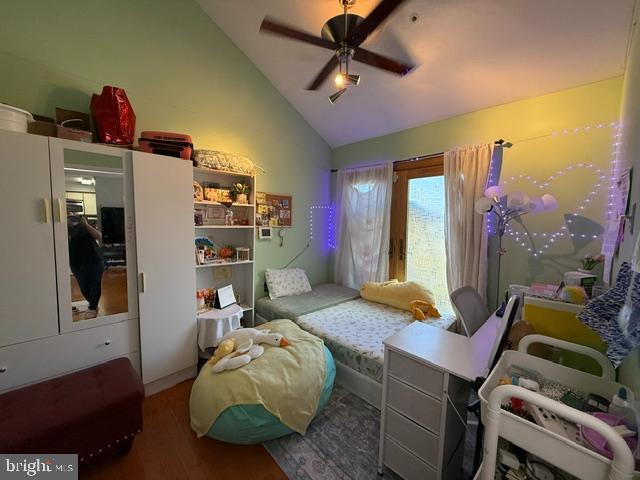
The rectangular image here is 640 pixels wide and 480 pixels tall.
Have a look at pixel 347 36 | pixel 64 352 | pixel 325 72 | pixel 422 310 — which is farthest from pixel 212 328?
→ pixel 347 36

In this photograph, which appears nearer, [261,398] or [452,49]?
[261,398]

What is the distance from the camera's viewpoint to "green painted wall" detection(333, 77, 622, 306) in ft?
6.65

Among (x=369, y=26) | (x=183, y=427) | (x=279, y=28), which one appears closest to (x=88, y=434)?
(x=183, y=427)

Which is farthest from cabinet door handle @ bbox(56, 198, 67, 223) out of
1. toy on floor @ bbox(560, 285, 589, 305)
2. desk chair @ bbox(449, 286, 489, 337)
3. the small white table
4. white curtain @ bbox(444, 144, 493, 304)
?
white curtain @ bbox(444, 144, 493, 304)

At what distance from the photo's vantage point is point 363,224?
3584mm

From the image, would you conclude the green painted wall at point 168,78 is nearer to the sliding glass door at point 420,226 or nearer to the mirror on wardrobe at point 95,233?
the mirror on wardrobe at point 95,233

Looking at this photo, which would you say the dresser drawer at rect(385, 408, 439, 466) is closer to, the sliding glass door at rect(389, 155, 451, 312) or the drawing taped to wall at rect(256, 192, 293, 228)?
the sliding glass door at rect(389, 155, 451, 312)

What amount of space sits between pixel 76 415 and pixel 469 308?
2596mm

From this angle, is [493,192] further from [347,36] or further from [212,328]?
[212,328]

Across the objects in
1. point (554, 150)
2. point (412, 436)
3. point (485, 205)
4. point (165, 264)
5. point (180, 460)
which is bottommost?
point (180, 460)

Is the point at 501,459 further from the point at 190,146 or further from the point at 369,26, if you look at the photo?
the point at 190,146

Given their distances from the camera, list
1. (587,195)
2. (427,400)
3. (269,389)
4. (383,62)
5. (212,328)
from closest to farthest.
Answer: (427,400)
(269,389)
(383,62)
(587,195)
(212,328)

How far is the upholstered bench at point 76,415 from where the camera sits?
4.14 feet

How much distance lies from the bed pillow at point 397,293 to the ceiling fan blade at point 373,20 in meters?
2.36
